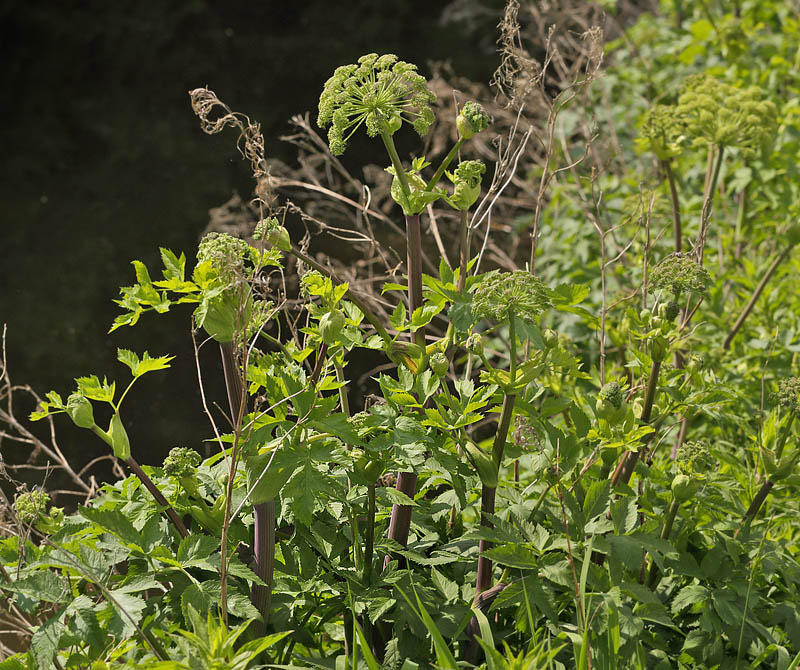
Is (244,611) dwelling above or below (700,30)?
below

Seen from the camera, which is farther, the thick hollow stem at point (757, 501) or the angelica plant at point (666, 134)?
the angelica plant at point (666, 134)

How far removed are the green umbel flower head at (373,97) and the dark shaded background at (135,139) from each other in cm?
222

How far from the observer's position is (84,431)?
3.57m

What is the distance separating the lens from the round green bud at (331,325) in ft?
4.67

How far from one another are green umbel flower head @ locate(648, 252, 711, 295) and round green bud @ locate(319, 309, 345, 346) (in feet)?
2.06

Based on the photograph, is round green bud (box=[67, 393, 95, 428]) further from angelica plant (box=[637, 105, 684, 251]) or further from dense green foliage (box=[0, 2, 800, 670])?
angelica plant (box=[637, 105, 684, 251])

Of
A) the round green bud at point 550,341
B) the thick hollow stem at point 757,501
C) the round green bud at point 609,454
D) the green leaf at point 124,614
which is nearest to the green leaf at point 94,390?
the green leaf at point 124,614

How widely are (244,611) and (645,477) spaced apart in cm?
88

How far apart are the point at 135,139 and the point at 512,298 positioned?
15.3 ft

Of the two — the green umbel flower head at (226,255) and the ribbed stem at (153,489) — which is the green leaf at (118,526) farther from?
the green umbel flower head at (226,255)

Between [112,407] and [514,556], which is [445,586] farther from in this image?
[112,407]

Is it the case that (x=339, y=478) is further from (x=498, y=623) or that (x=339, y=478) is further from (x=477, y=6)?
(x=477, y=6)

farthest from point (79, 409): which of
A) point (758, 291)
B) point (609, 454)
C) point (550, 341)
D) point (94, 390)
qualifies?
point (758, 291)

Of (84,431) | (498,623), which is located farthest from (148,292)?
(84,431)
